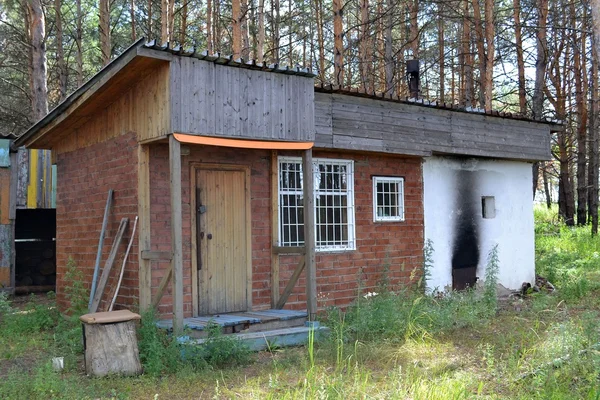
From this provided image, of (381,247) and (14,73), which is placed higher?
(14,73)

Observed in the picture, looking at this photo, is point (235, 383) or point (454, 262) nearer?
point (235, 383)

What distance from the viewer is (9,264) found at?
44.1 ft

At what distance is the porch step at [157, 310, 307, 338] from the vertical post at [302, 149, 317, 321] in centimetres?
20

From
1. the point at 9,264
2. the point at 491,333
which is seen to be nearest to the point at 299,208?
the point at 491,333

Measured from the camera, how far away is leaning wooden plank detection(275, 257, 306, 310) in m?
9.30

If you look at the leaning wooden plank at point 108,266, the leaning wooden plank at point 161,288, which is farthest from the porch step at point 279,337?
the leaning wooden plank at point 108,266

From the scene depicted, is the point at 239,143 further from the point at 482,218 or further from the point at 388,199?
the point at 482,218

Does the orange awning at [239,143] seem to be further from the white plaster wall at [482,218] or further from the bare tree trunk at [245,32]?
the bare tree trunk at [245,32]

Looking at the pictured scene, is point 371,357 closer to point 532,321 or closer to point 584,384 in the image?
point 584,384

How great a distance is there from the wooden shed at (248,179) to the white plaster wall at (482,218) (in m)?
0.07

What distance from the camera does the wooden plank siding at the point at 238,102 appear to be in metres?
7.90

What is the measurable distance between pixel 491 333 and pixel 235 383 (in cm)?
422

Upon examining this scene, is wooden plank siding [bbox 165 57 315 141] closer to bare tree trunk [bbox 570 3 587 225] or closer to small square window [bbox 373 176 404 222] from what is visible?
small square window [bbox 373 176 404 222]

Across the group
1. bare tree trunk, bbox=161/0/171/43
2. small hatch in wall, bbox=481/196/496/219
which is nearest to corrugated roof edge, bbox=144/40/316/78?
small hatch in wall, bbox=481/196/496/219
